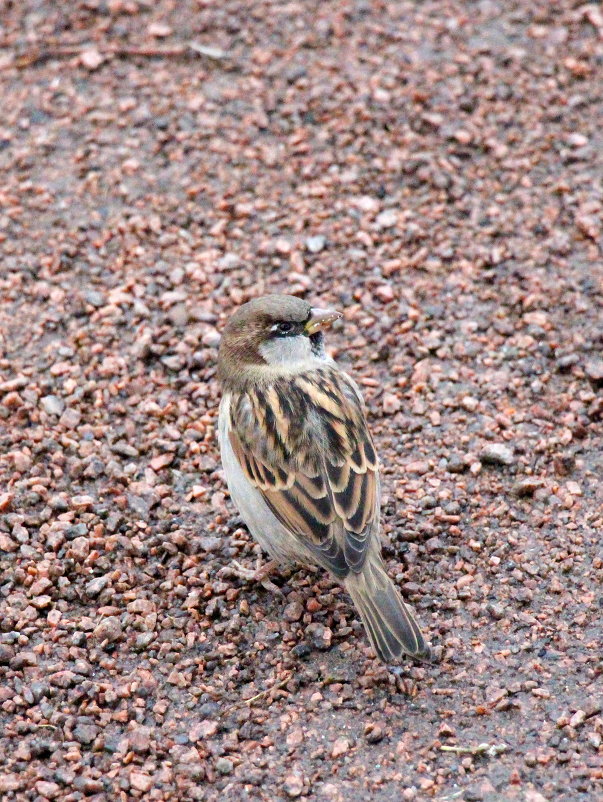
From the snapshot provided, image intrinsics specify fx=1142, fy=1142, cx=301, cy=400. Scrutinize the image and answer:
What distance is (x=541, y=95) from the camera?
8.32m

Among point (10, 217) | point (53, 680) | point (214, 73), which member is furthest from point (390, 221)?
point (53, 680)

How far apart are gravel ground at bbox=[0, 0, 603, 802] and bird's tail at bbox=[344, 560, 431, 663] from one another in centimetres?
23

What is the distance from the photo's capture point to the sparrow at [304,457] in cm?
534

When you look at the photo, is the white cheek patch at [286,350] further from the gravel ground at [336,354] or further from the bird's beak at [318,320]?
the gravel ground at [336,354]

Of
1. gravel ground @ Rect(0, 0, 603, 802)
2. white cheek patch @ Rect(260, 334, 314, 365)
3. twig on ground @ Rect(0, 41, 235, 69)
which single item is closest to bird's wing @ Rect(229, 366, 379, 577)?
white cheek patch @ Rect(260, 334, 314, 365)

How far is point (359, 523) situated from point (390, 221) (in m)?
2.82

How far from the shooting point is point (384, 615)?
5203mm

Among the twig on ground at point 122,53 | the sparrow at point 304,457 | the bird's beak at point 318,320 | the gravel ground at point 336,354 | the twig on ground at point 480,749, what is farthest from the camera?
the twig on ground at point 122,53

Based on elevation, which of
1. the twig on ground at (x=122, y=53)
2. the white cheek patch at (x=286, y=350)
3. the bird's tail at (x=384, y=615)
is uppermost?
the twig on ground at (x=122, y=53)

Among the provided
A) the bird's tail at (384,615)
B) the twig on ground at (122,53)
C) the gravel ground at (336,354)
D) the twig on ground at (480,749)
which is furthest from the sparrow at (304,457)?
the twig on ground at (122,53)

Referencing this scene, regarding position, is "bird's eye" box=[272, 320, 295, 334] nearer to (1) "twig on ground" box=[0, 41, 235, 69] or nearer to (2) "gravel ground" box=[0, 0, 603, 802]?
(2) "gravel ground" box=[0, 0, 603, 802]

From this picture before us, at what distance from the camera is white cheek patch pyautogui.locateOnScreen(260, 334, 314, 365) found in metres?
6.08

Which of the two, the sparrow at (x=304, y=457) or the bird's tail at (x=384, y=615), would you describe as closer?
the bird's tail at (x=384, y=615)

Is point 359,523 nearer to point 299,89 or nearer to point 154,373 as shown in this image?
point 154,373
